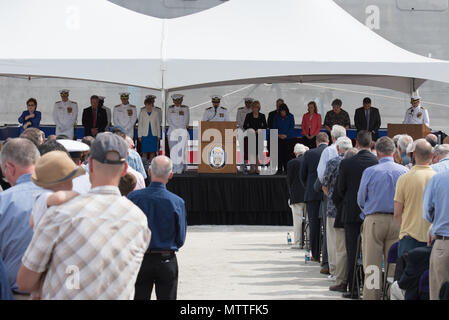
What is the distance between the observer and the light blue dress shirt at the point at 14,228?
4195 mm

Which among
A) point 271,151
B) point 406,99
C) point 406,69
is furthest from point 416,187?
point 406,99

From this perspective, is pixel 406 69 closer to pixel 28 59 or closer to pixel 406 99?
pixel 28 59

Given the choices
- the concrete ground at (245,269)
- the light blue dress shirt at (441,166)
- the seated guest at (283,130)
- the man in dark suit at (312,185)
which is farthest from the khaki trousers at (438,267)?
the seated guest at (283,130)

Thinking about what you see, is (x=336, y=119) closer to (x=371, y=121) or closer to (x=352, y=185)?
(x=371, y=121)

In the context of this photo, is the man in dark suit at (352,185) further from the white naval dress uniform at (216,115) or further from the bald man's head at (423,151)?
the white naval dress uniform at (216,115)

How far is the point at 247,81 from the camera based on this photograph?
1666 centimetres

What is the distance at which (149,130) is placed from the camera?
1766 cm

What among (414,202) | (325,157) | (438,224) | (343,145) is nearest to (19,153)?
(438,224)

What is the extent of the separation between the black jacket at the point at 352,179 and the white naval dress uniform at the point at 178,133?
7.69 m

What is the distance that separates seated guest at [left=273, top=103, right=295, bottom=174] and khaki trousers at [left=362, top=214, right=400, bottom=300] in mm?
9601

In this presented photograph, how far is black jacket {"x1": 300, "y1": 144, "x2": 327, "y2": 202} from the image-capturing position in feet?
36.1

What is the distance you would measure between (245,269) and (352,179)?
103 inches

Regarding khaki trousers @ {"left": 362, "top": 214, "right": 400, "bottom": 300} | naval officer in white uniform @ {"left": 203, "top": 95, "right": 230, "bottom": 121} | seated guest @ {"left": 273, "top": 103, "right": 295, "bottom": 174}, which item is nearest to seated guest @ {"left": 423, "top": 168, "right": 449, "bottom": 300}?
khaki trousers @ {"left": 362, "top": 214, "right": 400, "bottom": 300}

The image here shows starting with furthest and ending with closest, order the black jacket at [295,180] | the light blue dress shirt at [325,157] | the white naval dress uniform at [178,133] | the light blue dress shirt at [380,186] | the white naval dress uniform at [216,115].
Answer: the white naval dress uniform at [216,115] → the white naval dress uniform at [178,133] → the black jacket at [295,180] → the light blue dress shirt at [325,157] → the light blue dress shirt at [380,186]
